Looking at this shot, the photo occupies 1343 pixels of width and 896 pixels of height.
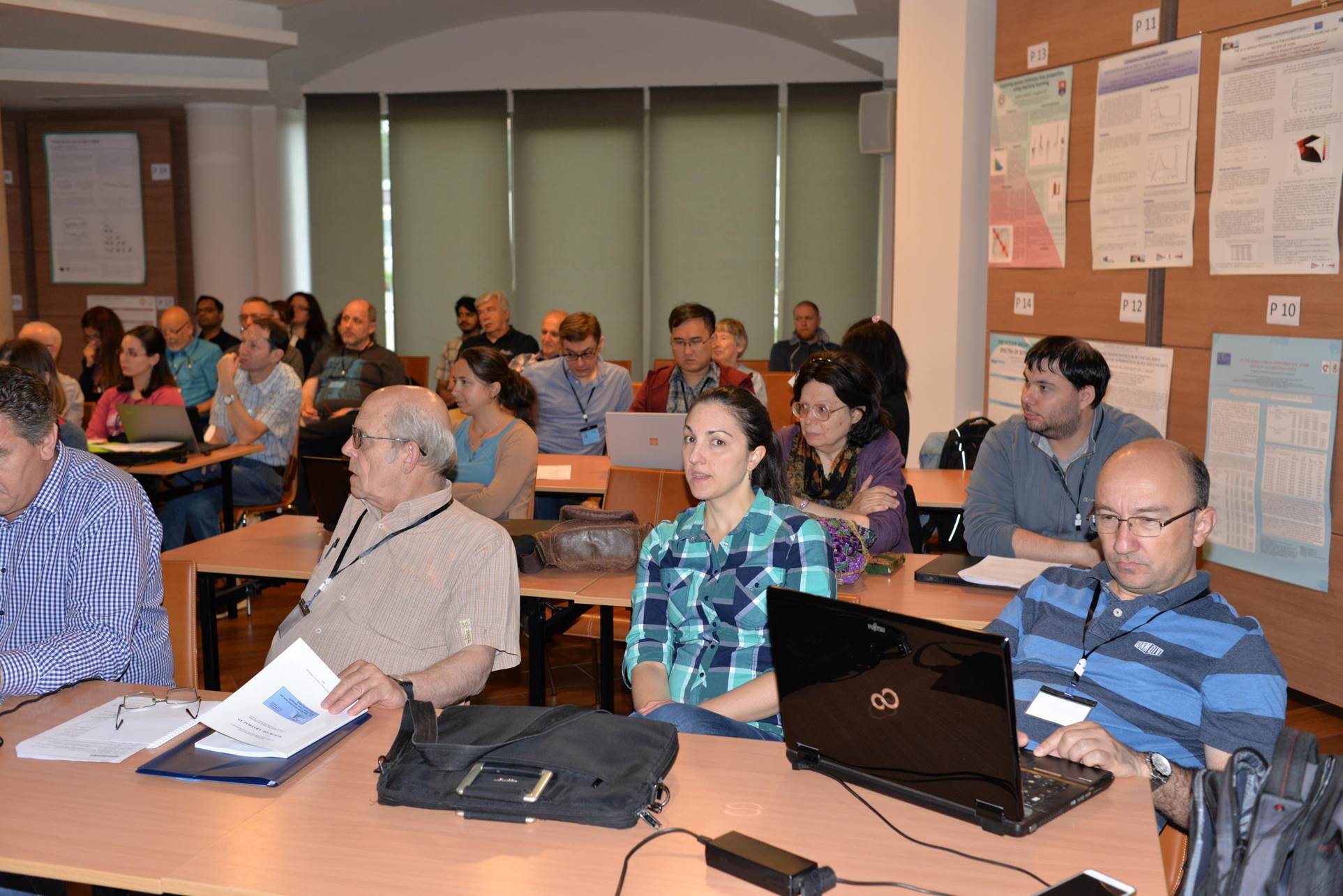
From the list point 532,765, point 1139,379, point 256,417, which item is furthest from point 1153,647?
point 256,417

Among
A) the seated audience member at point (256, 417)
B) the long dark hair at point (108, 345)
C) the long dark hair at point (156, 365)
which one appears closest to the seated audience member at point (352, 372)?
the seated audience member at point (256, 417)

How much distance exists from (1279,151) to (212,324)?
870cm

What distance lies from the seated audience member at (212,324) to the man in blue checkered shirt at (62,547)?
7932 millimetres

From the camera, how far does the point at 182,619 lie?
2.72m

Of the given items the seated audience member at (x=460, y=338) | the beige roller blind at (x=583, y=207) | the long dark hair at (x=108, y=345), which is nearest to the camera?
the long dark hair at (x=108, y=345)

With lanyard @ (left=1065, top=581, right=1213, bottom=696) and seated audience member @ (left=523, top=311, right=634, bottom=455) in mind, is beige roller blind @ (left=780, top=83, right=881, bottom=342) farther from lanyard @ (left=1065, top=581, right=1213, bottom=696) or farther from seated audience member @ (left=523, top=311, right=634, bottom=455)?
lanyard @ (left=1065, top=581, right=1213, bottom=696)

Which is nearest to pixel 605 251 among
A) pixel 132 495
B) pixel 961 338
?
pixel 961 338

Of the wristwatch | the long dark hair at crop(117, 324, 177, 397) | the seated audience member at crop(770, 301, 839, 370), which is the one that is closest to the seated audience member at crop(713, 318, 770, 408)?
the seated audience member at crop(770, 301, 839, 370)

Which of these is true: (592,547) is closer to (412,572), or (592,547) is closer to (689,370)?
(412,572)

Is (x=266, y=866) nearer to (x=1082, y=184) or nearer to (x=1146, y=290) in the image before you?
(x=1146, y=290)

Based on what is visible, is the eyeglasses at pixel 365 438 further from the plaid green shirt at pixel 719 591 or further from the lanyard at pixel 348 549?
the plaid green shirt at pixel 719 591

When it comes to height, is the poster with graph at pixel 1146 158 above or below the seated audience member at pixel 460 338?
above

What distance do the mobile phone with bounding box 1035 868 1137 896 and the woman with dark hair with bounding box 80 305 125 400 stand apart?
633cm

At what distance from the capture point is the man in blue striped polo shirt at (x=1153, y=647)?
6.59ft
